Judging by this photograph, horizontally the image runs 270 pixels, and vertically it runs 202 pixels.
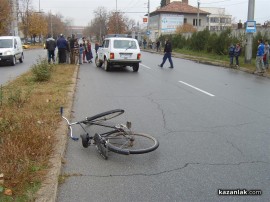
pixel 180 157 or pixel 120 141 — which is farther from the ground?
pixel 120 141

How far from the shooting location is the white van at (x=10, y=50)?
21812 mm

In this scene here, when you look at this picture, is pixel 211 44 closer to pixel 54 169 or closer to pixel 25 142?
pixel 25 142

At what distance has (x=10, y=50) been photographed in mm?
22188

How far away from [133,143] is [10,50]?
18803 millimetres

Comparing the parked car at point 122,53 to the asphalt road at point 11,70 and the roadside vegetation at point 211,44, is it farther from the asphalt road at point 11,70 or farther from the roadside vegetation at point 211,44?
the roadside vegetation at point 211,44

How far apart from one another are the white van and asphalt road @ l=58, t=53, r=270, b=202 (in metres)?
13.8

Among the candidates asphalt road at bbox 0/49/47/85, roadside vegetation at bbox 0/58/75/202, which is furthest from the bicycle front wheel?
asphalt road at bbox 0/49/47/85

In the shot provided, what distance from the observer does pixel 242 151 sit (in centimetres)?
548

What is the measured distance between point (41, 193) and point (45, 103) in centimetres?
473

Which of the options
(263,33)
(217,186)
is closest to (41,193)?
(217,186)

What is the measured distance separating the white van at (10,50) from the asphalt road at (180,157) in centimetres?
1382

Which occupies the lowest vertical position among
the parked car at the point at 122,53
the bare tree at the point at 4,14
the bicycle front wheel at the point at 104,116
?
the bicycle front wheel at the point at 104,116

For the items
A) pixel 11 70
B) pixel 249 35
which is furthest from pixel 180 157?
pixel 249 35

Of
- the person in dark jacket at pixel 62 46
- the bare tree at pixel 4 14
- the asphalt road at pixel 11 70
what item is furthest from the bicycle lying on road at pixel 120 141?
the bare tree at pixel 4 14
